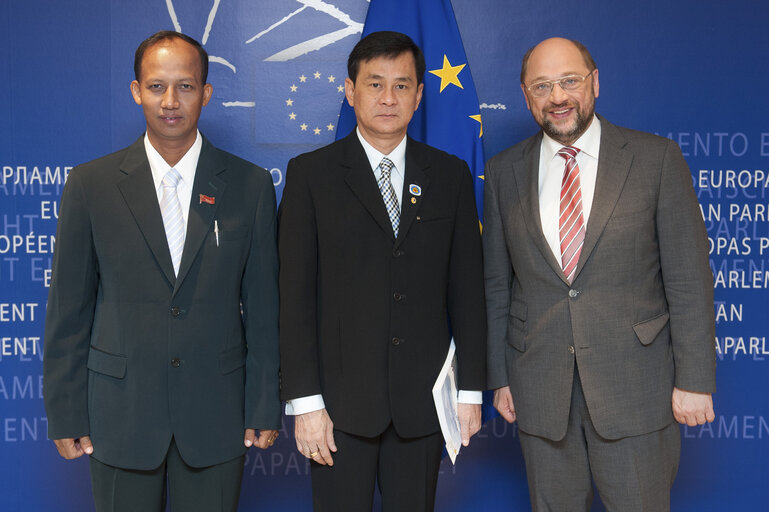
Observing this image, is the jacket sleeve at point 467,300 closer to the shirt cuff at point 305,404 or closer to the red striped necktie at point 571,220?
the red striped necktie at point 571,220

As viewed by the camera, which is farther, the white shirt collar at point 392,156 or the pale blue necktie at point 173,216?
the white shirt collar at point 392,156

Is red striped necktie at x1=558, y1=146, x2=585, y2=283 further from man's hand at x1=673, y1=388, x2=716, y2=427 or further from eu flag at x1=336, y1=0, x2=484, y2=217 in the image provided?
eu flag at x1=336, y1=0, x2=484, y2=217

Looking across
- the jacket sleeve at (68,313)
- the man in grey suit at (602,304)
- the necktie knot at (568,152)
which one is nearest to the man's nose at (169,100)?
the jacket sleeve at (68,313)

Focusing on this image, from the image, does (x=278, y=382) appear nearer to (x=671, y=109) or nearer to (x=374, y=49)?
(x=374, y=49)

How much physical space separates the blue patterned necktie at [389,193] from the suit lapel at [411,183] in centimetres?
3

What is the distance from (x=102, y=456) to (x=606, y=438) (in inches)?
61.0

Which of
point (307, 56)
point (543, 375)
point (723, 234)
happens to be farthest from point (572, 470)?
point (307, 56)

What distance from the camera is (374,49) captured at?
202cm

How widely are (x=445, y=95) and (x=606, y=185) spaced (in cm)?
100

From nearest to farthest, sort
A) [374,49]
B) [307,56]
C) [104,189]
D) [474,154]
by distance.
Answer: [104,189] → [374,49] → [474,154] → [307,56]

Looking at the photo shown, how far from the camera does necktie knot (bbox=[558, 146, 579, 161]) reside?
83.7 inches

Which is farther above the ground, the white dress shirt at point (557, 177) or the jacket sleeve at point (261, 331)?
the white dress shirt at point (557, 177)

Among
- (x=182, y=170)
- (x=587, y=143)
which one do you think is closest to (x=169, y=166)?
(x=182, y=170)

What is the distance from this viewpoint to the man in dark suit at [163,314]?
1874 mm
